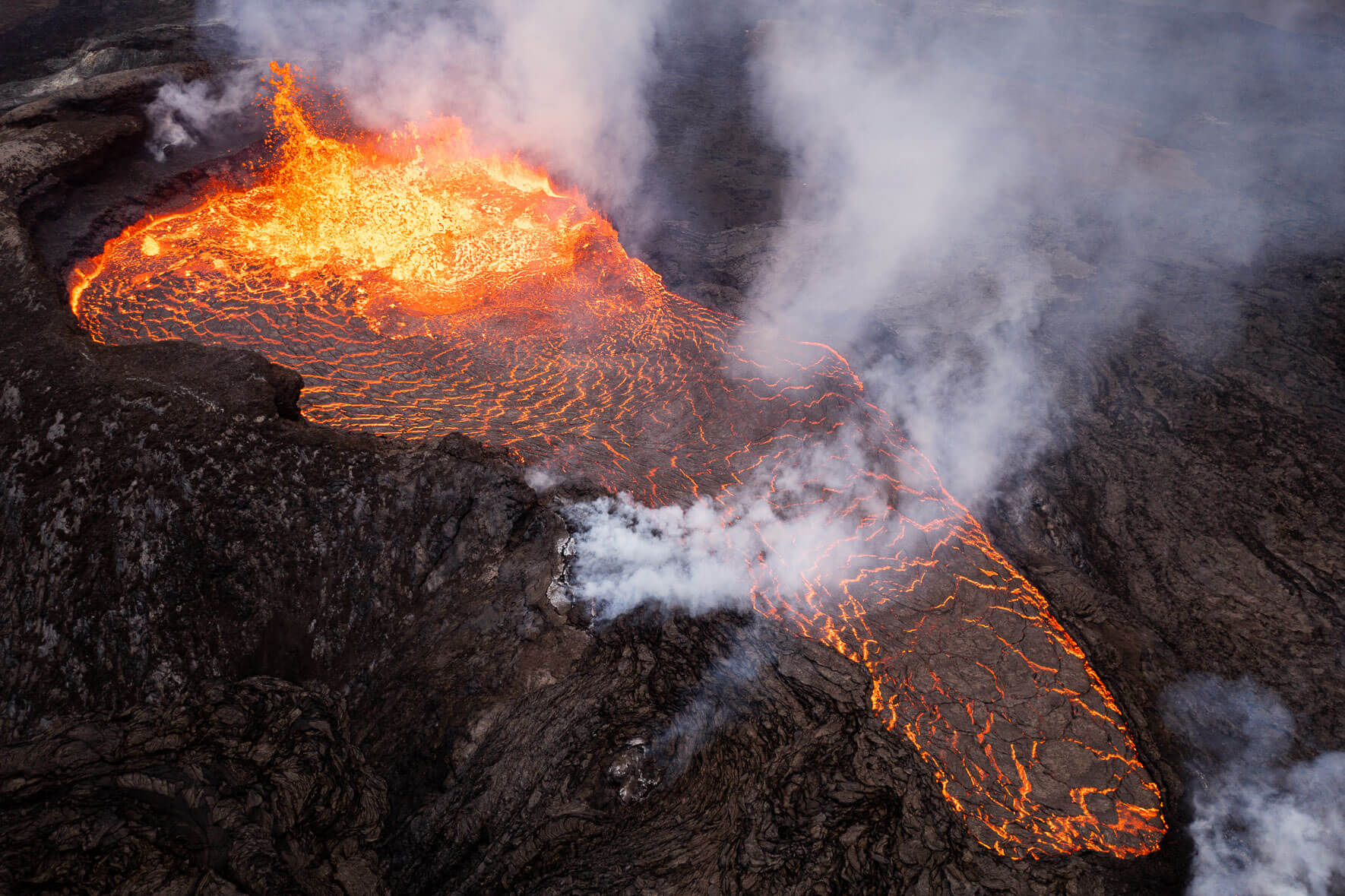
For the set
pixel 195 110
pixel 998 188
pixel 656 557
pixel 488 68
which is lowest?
pixel 656 557

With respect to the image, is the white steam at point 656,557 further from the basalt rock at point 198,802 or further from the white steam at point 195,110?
the white steam at point 195,110

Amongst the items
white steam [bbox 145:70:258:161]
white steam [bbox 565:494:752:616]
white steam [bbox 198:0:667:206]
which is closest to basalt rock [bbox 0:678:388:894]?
white steam [bbox 565:494:752:616]

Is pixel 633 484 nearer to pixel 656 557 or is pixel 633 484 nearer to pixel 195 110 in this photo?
pixel 656 557

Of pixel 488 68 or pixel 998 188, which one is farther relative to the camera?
pixel 488 68

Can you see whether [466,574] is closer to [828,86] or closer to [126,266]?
[126,266]

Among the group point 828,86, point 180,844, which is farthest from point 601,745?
point 828,86

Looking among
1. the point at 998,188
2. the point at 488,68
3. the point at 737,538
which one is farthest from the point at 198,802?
the point at 998,188

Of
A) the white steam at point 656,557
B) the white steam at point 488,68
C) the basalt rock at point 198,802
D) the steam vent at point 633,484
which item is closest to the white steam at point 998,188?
the steam vent at point 633,484
